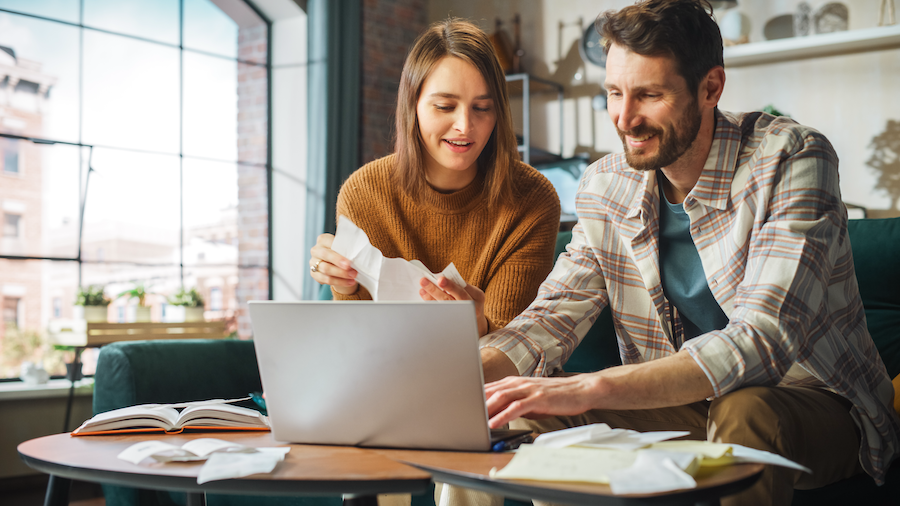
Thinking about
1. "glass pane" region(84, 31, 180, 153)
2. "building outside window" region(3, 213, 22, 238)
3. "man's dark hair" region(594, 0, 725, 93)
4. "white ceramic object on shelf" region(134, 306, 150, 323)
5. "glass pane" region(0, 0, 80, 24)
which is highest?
"glass pane" region(0, 0, 80, 24)

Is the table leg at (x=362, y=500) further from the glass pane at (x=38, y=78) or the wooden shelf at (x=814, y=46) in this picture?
the wooden shelf at (x=814, y=46)

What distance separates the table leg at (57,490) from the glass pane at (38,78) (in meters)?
2.82

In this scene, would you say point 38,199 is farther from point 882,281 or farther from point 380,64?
point 882,281

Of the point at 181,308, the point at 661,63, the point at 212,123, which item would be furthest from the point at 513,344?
the point at 212,123

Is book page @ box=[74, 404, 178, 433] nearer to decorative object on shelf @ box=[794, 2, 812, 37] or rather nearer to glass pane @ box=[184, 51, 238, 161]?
glass pane @ box=[184, 51, 238, 161]

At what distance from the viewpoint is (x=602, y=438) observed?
92 centimetres

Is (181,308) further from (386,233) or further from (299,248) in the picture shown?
(386,233)

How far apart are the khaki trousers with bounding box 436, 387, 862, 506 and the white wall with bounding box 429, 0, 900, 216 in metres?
2.83

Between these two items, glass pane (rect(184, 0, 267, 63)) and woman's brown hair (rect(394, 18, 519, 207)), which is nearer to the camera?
woman's brown hair (rect(394, 18, 519, 207))

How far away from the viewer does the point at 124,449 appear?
105cm

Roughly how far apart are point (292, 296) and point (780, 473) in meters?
3.47

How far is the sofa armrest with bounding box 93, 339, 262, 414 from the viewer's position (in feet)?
5.80

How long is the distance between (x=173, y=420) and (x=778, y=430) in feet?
2.88

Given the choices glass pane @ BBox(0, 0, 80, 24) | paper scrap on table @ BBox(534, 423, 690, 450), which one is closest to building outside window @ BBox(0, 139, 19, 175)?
glass pane @ BBox(0, 0, 80, 24)
